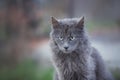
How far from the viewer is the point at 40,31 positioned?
233 cm

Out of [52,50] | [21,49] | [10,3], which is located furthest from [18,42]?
[52,50]

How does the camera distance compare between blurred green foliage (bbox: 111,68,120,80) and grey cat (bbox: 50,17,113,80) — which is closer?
grey cat (bbox: 50,17,113,80)

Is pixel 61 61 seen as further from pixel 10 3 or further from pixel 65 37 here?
pixel 10 3

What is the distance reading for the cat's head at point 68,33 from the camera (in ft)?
6.06

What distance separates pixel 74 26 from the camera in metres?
1.87

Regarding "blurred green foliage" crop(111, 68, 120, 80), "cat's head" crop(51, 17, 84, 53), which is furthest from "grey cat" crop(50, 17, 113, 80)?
"blurred green foliage" crop(111, 68, 120, 80)

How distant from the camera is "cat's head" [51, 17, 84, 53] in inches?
72.7

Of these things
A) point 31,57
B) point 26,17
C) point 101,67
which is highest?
point 26,17

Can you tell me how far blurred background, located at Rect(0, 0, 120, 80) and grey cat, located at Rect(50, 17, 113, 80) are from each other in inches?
12.4

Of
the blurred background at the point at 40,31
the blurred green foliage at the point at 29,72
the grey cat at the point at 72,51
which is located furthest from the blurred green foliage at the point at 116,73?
the blurred green foliage at the point at 29,72

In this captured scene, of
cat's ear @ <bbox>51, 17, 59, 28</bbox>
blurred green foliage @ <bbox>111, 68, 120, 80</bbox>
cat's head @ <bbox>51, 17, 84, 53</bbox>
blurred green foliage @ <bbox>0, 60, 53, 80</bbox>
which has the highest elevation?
cat's ear @ <bbox>51, 17, 59, 28</bbox>

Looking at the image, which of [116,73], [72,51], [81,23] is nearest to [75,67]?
[72,51]

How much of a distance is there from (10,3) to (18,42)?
0.84ft

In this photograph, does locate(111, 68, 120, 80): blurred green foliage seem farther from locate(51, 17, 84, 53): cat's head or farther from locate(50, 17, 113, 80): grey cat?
locate(51, 17, 84, 53): cat's head
